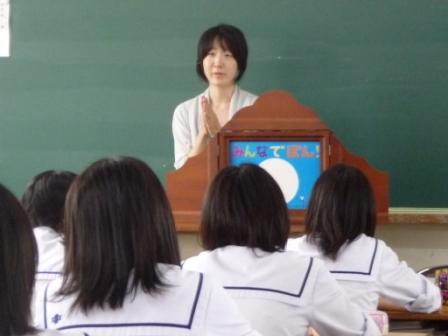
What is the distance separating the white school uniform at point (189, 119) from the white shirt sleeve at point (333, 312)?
5.80ft

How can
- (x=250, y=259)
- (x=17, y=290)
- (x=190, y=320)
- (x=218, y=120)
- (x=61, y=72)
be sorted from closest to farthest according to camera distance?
(x=17, y=290) → (x=190, y=320) → (x=250, y=259) → (x=218, y=120) → (x=61, y=72)

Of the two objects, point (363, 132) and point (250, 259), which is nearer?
point (250, 259)

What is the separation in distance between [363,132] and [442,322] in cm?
96

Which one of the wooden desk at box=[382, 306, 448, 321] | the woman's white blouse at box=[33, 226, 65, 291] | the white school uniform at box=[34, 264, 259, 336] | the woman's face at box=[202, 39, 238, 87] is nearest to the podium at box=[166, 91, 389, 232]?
the wooden desk at box=[382, 306, 448, 321]

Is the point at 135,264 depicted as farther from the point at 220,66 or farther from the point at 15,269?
the point at 220,66

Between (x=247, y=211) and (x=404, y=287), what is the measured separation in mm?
843

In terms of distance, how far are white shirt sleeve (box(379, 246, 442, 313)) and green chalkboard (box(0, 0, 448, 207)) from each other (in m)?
1.34

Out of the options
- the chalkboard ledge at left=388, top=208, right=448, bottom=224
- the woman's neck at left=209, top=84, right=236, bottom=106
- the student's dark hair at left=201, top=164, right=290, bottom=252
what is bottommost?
the chalkboard ledge at left=388, top=208, right=448, bottom=224

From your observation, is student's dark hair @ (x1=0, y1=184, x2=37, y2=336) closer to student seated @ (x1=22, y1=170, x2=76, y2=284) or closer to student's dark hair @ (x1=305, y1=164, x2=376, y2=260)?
student seated @ (x1=22, y1=170, x2=76, y2=284)

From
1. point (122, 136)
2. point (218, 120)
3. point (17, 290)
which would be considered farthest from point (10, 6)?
point (17, 290)

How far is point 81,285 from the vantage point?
1683 mm

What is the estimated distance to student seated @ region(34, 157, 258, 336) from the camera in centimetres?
164

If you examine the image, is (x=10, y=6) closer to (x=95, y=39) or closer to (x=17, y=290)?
(x=95, y=39)

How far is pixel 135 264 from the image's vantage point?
64.5 inches
